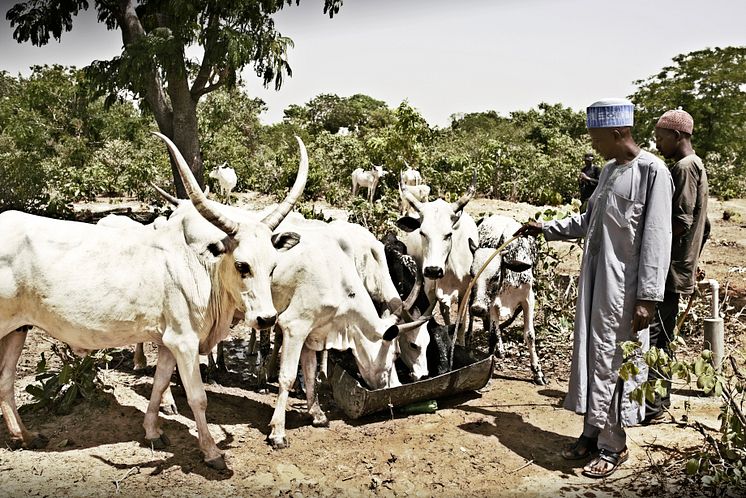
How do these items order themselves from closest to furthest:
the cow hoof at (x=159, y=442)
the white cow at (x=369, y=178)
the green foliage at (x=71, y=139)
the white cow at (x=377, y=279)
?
the cow hoof at (x=159, y=442)
the white cow at (x=377, y=279)
the green foliage at (x=71, y=139)
the white cow at (x=369, y=178)

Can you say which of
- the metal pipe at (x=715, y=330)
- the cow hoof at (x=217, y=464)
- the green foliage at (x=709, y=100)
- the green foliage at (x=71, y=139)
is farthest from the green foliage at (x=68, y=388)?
the green foliage at (x=709, y=100)

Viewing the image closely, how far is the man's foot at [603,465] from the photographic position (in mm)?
4050

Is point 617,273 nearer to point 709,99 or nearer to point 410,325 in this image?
point 410,325

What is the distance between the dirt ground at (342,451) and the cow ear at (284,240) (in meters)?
1.44

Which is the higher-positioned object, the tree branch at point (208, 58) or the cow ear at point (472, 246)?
the tree branch at point (208, 58)

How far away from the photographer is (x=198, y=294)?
4.17m

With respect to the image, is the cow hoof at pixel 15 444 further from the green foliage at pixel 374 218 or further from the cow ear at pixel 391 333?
the green foliage at pixel 374 218

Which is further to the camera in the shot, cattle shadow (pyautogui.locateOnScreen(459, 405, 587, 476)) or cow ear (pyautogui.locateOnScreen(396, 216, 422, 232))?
cow ear (pyautogui.locateOnScreen(396, 216, 422, 232))

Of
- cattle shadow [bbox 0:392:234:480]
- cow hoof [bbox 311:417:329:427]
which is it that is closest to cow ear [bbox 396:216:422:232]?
cow hoof [bbox 311:417:329:427]

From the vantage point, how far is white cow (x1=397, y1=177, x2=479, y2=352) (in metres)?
5.62

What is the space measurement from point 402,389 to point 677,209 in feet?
7.73

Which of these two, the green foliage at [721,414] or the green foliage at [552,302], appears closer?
the green foliage at [721,414]

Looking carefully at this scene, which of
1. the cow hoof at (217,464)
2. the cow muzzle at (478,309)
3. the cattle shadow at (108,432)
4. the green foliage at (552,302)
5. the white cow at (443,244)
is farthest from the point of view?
the green foliage at (552,302)

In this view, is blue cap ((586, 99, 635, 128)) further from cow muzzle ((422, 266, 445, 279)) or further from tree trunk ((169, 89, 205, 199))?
tree trunk ((169, 89, 205, 199))
